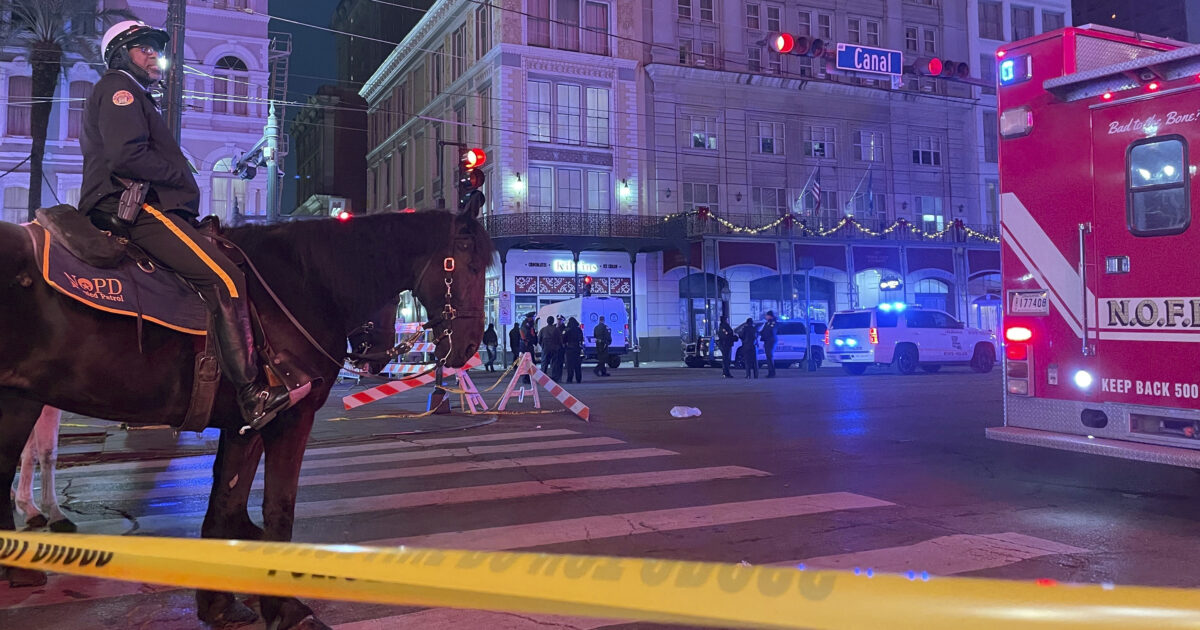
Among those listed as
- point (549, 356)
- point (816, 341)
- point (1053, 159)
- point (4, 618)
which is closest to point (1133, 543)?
point (1053, 159)

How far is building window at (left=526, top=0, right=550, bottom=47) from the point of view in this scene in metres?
36.9

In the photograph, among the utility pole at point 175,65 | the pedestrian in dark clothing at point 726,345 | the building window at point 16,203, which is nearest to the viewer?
the utility pole at point 175,65

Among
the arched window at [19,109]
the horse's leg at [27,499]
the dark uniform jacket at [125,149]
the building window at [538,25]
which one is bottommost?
the horse's leg at [27,499]

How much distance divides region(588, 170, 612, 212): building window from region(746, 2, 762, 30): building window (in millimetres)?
11212

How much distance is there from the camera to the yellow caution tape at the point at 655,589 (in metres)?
1.50

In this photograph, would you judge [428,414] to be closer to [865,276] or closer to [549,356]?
[549,356]

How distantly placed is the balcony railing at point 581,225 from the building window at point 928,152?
53.0 feet

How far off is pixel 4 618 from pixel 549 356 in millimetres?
18710

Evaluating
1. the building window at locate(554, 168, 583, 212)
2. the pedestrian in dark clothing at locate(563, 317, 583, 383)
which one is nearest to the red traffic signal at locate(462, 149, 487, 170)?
the pedestrian in dark clothing at locate(563, 317, 583, 383)

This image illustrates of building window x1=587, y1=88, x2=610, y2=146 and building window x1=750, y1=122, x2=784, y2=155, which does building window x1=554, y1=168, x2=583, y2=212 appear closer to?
building window x1=587, y1=88, x2=610, y2=146

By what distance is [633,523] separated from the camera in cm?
566

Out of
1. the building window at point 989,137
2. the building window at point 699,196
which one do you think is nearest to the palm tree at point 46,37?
the building window at point 699,196

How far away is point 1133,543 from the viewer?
202 inches

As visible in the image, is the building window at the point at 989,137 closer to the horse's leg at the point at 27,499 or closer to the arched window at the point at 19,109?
the arched window at the point at 19,109
